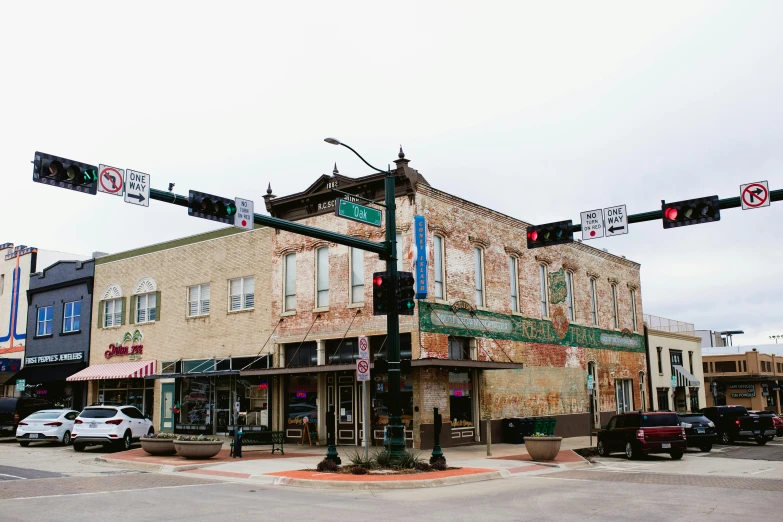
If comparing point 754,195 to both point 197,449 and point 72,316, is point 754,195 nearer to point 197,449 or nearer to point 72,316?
point 197,449

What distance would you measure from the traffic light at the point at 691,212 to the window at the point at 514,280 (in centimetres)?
1376

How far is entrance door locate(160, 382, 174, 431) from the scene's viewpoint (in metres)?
Result: 32.7

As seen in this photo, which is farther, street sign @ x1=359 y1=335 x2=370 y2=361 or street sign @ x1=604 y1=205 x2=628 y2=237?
street sign @ x1=359 y1=335 x2=370 y2=361

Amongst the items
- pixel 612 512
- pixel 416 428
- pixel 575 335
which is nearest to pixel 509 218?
pixel 575 335

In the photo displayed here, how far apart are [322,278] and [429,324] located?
16.3ft

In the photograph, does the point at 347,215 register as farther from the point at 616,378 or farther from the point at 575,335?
the point at 616,378

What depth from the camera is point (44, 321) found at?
132 feet

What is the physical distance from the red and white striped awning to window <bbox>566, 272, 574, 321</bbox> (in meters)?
19.3

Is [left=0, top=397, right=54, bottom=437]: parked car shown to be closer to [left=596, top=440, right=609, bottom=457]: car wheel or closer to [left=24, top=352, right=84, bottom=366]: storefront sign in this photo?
[left=24, top=352, right=84, bottom=366]: storefront sign

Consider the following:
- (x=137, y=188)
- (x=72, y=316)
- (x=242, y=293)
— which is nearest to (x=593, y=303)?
(x=242, y=293)

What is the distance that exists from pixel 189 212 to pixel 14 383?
30.9 meters

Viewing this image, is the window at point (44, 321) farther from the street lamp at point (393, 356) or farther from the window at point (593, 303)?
the window at point (593, 303)

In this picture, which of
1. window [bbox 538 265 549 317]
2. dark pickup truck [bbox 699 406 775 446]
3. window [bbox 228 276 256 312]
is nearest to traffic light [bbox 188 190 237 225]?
window [bbox 228 276 256 312]

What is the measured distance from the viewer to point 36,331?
40500 mm
